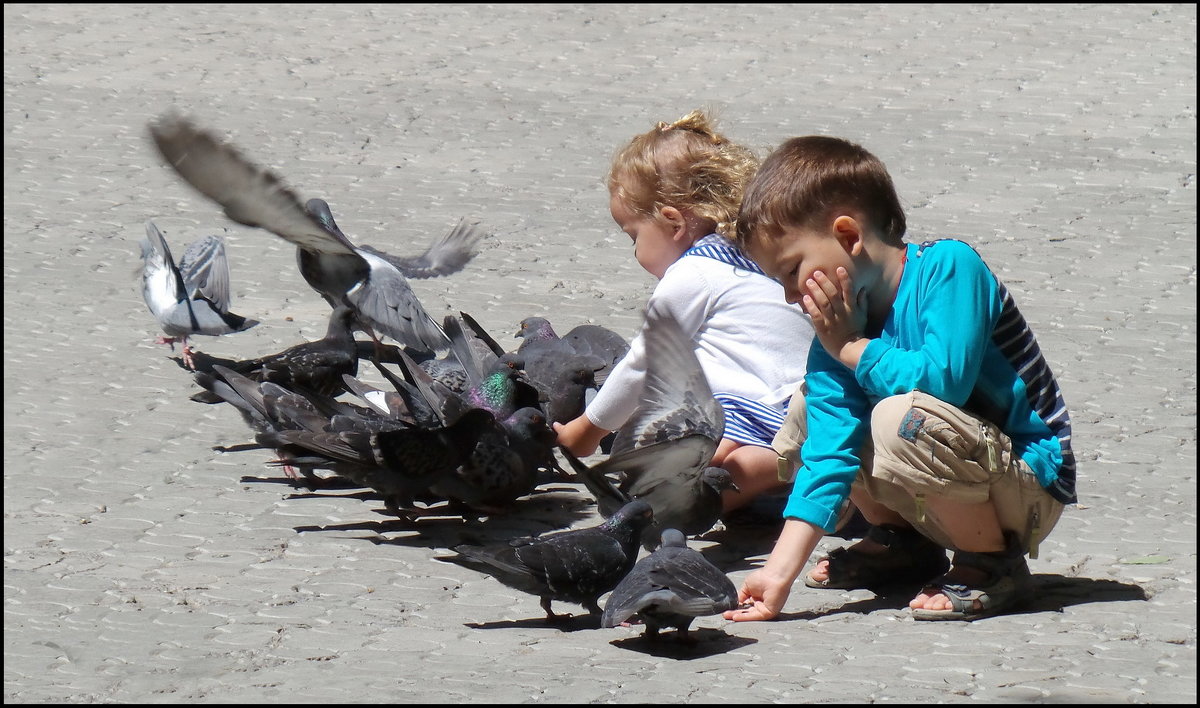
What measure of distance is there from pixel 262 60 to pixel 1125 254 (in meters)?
7.19

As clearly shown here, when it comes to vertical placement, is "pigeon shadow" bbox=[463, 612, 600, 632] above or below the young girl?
below

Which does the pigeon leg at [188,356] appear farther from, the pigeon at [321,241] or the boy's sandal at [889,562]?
the boy's sandal at [889,562]

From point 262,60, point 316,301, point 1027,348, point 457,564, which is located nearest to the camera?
point 1027,348

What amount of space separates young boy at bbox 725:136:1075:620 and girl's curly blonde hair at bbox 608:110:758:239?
93cm

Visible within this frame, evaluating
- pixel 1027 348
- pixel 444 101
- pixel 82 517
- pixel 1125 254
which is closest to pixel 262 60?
pixel 444 101

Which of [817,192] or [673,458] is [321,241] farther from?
[817,192]

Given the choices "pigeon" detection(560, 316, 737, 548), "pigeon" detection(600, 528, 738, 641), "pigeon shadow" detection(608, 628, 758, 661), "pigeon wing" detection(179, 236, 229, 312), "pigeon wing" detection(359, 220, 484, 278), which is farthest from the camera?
"pigeon wing" detection(359, 220, 484, 278)

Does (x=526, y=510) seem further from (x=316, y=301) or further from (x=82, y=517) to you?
(x=316, y=301)

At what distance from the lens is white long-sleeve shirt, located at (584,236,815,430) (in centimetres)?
450

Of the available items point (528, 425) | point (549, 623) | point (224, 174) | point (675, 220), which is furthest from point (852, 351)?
A: point (224, 174)

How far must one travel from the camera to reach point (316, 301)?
7133 mm

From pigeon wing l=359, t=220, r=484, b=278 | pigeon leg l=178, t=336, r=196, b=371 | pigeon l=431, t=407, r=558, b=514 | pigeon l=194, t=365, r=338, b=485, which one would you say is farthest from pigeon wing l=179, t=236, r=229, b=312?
pigeon l=431, t=407, r=558, b=514

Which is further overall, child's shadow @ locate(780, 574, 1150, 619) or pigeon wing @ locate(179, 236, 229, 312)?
pigeon wing @ locate(179, 236, 229, 312)

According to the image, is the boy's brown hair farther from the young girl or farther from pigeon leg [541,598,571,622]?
pigeon leg [541,598,571,622]
